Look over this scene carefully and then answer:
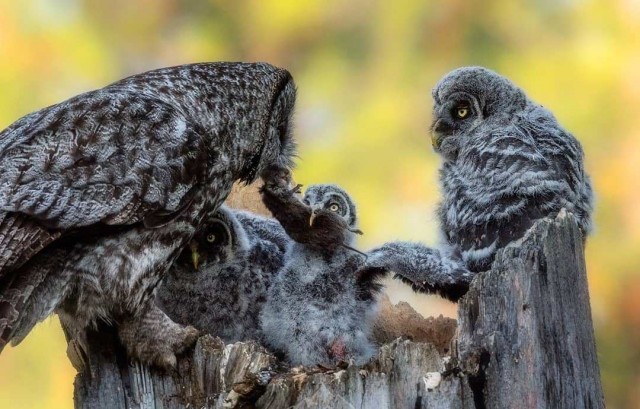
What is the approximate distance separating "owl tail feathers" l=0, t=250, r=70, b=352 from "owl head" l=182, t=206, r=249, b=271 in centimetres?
70

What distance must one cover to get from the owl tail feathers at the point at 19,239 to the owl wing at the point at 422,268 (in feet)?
3.47

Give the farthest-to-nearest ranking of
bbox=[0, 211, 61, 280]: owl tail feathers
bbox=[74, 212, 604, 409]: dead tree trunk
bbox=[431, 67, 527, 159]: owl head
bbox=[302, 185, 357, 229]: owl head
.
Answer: bbox=[302, 185, 357, 229]: owl head
bbox=[431, 67, 527, 159]: owl head
bbox=[0, 211, 61, 280]: owl tail feathers
bbox=[74, 212, 604, 409]: dead tree trunk

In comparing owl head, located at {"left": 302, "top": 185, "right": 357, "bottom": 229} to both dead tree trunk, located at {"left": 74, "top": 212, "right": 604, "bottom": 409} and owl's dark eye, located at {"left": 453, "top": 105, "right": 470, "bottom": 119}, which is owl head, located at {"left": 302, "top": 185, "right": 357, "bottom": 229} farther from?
dead tree trunk, located at {"left": 74, "top": 212, "right": 604, "bottom": 409}

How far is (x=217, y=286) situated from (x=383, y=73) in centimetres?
176

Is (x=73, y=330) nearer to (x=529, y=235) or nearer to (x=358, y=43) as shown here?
(x=529, y=235)

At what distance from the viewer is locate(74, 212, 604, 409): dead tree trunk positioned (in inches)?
105

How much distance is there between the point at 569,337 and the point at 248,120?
1.58m

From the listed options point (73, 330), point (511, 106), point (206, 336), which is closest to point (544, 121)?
point (511, 106)

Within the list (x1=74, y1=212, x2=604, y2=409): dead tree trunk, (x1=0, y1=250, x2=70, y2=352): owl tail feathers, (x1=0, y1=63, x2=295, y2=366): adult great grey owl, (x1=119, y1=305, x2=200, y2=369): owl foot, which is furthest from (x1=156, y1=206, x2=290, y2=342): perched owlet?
(x1=74, y1=212, x2=604, y2=409): dead tree trunk

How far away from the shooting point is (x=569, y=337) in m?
2.79

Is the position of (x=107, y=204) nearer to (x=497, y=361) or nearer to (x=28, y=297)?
(x=28, y=297)

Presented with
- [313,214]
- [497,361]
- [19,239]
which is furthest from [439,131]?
[19,239]

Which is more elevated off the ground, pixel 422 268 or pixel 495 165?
pixel 495 165

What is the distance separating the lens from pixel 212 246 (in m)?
3.97
